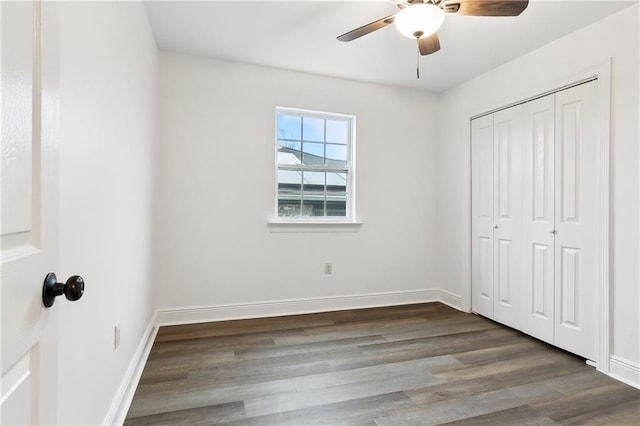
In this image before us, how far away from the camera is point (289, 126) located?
135 inches

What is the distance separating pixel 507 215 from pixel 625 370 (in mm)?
1413

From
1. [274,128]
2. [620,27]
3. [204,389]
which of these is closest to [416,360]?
[204,389]

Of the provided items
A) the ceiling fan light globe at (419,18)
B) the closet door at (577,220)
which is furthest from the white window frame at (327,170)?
the closet door at (577,220)

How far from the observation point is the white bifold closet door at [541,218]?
7.83ft

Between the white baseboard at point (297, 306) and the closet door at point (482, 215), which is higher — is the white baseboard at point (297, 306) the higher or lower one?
the lower one

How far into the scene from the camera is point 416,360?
235 cm

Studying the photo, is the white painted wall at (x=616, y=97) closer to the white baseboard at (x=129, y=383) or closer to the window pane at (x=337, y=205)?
the window pane at (x=337, y=205)

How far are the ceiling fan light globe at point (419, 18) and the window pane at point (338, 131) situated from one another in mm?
1805

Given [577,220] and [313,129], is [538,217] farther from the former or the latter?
[313,129]

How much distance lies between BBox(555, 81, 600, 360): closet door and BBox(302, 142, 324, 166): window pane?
2.16m

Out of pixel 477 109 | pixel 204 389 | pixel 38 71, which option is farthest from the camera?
pixel 477 109

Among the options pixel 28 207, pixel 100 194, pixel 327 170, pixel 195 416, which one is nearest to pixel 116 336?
pixel 195 416

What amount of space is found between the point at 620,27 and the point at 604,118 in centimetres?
62

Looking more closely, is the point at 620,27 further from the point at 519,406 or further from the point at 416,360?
the point at 416,360
